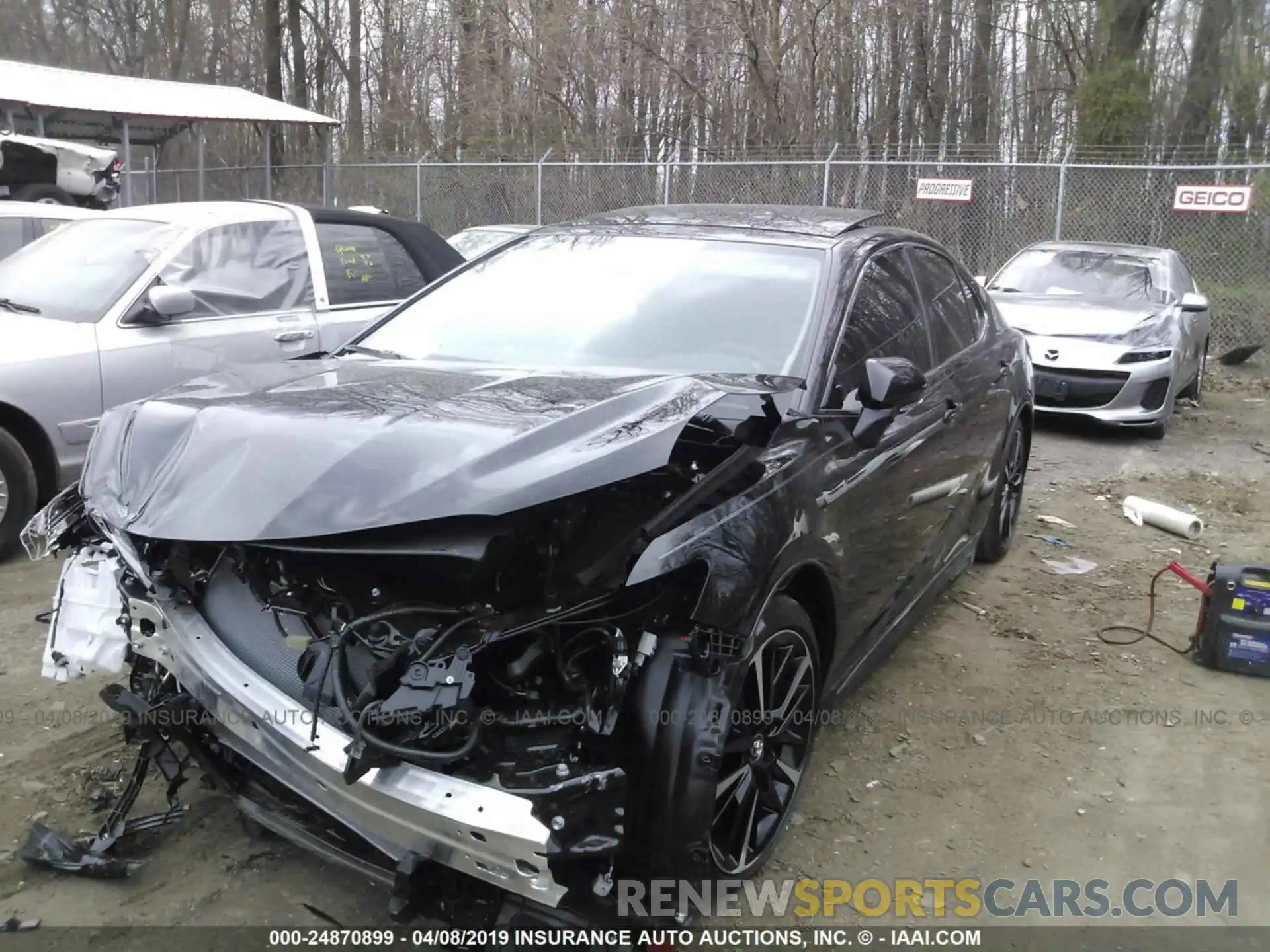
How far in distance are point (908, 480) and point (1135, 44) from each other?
52.8 feet

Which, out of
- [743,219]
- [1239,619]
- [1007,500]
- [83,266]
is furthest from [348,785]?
[83,266]

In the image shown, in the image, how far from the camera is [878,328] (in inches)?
148

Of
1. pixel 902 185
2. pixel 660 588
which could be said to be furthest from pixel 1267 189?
pixel 660 588

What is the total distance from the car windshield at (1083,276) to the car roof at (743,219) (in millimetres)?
6270

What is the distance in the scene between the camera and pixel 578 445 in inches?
98.7

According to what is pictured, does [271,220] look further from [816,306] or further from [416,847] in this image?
[416,847]

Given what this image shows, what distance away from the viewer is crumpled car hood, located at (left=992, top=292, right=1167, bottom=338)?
8.96m

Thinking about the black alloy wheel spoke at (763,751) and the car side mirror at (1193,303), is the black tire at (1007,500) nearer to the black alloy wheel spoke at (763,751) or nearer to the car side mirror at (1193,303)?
the black alloy wheel spoke at (763,751)

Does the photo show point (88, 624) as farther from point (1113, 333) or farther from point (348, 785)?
point (1113, 333)

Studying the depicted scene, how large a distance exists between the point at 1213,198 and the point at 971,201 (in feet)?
9.17

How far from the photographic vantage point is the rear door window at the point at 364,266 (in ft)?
21.4

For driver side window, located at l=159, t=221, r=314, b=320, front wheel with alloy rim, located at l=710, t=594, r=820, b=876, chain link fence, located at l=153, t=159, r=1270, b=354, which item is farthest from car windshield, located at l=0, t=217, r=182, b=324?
chain link fence, located at l=153, t=159, r=1270, b=354

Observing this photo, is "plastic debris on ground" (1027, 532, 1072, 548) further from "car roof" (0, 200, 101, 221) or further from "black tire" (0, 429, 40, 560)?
"car roof" (0, 200, 101, 221)

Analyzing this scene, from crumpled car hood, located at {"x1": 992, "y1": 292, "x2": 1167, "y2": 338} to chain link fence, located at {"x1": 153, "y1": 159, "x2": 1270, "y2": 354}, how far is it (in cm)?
278
